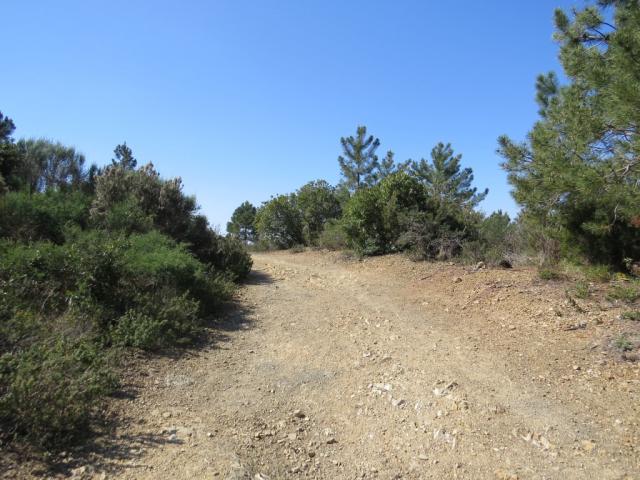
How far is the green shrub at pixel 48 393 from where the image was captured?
9.85 feet

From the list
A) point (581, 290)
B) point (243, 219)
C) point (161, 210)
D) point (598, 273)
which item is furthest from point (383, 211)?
point (243, 219)

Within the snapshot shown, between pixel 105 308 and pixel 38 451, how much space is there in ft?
8.93

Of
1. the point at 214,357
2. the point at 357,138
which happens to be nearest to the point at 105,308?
the point at 214,357

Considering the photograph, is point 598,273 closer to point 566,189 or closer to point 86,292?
point 566,189

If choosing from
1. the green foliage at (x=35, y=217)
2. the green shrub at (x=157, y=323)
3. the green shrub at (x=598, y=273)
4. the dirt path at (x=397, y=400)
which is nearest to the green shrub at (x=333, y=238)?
the green shrub at (x=598, y=273)

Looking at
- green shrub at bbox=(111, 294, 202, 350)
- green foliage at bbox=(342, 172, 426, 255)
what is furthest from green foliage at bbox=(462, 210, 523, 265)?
green shrub at bbox=(111, 294, 202, 350)

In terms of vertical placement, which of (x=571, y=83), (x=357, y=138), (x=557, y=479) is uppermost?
(x=357, y=138)

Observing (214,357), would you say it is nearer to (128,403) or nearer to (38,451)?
(128,403)

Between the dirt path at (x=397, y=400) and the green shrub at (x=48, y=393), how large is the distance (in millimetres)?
364

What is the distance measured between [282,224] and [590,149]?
1628 cm

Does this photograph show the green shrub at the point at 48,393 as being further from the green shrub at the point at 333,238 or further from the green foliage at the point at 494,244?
the green shrub at the point at 333,238

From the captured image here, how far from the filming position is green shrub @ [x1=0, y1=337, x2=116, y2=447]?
3002 millimetres

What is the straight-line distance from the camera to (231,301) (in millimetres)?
8297

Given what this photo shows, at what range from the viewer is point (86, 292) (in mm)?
5336
